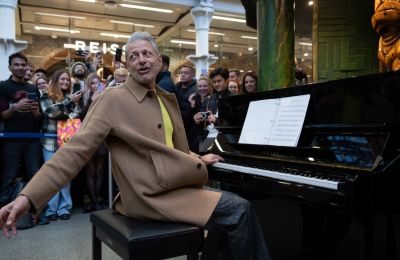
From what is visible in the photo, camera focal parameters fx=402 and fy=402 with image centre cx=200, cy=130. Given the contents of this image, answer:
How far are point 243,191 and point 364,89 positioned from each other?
3.29 ft

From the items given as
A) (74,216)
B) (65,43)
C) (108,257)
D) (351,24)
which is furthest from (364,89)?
(65,43)

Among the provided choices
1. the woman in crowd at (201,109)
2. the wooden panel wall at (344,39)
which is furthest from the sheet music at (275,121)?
the wooden panel wall at (344,39)

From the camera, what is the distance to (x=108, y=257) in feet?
10.3

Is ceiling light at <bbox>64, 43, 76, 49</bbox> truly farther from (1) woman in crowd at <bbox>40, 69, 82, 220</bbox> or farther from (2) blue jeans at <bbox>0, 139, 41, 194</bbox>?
(2) blue jeans at <bbox>0, 139, 41, 194</bbox>

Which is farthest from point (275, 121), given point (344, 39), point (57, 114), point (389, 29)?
point (344, 39)

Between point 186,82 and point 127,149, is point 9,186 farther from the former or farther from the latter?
point 127,149

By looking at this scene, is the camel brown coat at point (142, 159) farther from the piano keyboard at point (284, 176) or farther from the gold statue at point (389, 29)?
the gold statue at point (389, 29)

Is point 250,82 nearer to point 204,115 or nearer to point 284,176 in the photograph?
point 204,115

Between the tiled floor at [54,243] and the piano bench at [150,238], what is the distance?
140cm

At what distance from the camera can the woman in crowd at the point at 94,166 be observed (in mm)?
4586

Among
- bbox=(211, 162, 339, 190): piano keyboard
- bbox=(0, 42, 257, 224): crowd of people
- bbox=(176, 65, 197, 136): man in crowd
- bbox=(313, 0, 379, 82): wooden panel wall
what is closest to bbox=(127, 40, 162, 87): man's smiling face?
bbox=(211, 162, 339, 190): piano keyboard

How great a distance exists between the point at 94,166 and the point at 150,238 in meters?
3.21

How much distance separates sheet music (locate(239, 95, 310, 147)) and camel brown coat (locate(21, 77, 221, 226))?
72 cm

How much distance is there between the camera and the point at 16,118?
4.22m
